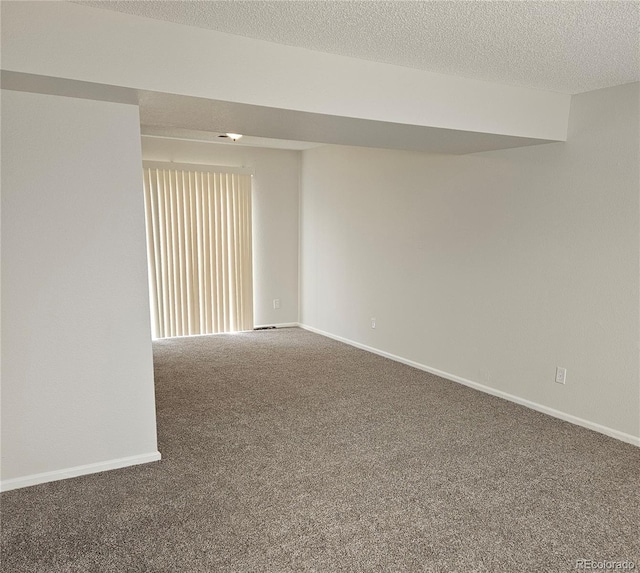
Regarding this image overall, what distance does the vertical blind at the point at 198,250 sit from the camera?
229 inches

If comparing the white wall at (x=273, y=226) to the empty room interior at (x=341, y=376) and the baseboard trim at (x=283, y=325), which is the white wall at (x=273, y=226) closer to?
the baseboard trim at (x=283, y=325)

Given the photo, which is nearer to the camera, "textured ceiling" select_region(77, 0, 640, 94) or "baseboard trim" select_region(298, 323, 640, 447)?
"textured ceiling" select_region(77, 0, 640, 94)

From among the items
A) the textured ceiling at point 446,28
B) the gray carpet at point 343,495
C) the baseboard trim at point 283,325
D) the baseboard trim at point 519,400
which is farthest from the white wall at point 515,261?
the baseboard trim at point 283,325

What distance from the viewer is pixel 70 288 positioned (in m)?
2.57

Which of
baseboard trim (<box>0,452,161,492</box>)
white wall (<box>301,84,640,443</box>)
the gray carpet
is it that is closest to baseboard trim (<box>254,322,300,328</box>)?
white wall (<box>301,84,640,443</box>)

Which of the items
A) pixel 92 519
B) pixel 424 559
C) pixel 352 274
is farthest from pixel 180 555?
pixel 352 274

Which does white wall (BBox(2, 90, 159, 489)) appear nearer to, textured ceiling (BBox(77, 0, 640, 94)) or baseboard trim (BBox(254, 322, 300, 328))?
textured ceiling (BBox(77, 0, 640, 94))

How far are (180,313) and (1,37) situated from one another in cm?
427

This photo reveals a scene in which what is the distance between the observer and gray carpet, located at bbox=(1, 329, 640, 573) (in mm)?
2062

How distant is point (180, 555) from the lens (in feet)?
6.73

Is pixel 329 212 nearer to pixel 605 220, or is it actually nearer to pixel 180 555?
pixel 605 220

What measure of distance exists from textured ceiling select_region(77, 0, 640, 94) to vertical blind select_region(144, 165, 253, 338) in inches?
147

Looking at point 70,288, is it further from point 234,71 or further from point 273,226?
point 273,226

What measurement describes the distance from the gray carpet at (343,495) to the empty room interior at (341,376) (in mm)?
16
